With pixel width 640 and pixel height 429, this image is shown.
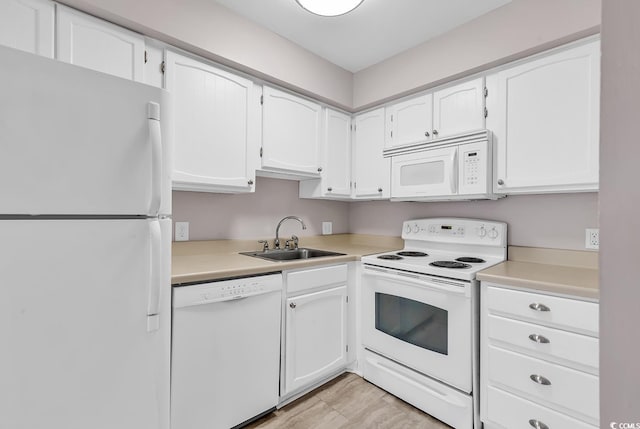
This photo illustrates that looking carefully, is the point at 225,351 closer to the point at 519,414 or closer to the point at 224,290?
the point at 224,290

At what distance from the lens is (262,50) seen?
2031 mm

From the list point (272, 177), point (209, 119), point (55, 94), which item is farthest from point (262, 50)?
point (55, 94)

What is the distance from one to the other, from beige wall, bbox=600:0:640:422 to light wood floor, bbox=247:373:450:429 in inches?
64.8

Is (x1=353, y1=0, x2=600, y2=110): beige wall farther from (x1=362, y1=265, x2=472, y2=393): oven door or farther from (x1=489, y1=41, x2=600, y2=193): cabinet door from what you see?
(x1=362, y1=265, x2=472, y2=393): oven door

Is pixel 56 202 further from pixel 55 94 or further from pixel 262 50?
pixel 262 50

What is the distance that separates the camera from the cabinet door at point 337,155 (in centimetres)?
255

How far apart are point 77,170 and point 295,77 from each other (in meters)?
1.69

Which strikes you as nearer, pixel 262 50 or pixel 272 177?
pixel 262 50

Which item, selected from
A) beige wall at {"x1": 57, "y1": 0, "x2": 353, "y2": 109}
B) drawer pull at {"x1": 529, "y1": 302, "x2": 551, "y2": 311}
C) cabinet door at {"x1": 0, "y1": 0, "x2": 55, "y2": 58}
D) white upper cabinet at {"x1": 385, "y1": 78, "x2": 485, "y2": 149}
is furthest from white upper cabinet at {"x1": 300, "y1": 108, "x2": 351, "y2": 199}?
cabinet door at {"x1": 0, "y1": 0, "x2": 55, "y2": 58}

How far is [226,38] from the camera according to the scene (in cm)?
185

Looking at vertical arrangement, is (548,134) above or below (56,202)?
above

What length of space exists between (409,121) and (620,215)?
2177 mm

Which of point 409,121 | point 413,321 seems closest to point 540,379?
point 413,321

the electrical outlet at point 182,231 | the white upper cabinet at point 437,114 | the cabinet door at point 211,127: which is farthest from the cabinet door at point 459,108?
the electrical outlet at point 182,231
